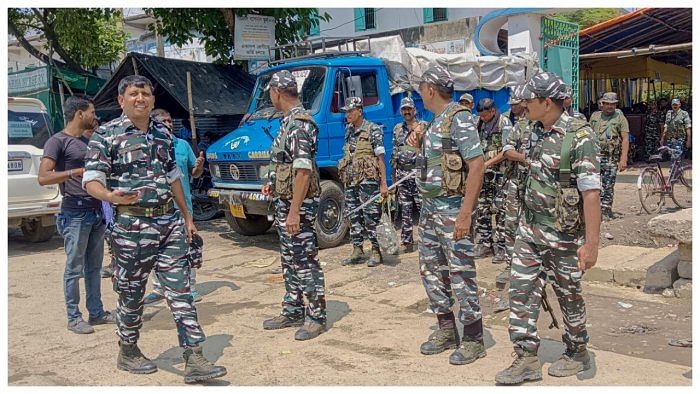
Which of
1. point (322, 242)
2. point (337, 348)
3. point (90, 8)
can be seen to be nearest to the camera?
point (337, 348)

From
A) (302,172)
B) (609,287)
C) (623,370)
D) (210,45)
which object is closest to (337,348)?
(302,172)

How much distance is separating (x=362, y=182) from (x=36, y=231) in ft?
16.2

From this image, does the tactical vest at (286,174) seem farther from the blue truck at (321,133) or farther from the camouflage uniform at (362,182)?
the blue truck at (321,133)

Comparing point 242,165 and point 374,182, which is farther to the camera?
point 242,165

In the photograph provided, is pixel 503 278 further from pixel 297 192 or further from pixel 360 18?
pixel 360 18

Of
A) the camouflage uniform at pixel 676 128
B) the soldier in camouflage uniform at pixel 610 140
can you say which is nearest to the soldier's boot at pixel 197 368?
the soldier in camouflage uniform at pixel 610 140

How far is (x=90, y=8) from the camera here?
12336mm

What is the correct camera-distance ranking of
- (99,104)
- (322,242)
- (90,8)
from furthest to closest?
1. (90,8)
2. (99,104)
3. (322,242)

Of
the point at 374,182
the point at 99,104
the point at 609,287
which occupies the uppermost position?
the point at 99,104

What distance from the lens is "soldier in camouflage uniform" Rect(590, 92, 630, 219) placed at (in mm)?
9297

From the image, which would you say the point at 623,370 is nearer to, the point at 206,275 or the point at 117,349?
the point at 117,349

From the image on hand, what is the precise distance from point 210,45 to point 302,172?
767 centimetres

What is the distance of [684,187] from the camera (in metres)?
11.9

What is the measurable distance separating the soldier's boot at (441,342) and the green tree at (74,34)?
9.98 meters
